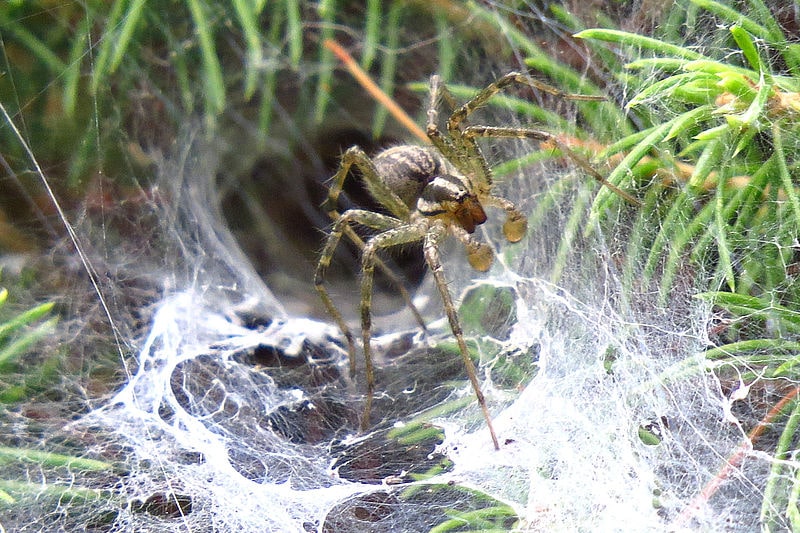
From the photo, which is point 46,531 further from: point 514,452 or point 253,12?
point 253,12

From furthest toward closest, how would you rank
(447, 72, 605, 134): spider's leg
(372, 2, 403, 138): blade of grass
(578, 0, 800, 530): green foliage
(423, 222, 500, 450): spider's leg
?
(372, 2, 403, 138): blade of grass < (447, 72, 605, 134): spider's leg < (423, 222, 500, 450): spider's leg < (578, 0, 800, 530): green foliage

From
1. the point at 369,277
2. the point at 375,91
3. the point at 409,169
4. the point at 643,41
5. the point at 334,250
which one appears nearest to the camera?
the point at 643,41

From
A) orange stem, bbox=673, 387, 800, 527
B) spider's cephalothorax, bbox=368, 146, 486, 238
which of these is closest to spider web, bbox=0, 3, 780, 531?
orange stem, bbox=673, 387, 800, 527

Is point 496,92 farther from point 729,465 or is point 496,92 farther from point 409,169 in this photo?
point 729,465

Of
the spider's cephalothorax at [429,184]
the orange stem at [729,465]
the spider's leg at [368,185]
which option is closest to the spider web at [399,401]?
the orange stem at [729,465]

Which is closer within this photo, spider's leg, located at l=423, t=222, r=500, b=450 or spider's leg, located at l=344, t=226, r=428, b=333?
spider's leg, located at l=423, t=222, r=500, b=450

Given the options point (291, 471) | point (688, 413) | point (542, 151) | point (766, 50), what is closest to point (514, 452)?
point (688, 413)

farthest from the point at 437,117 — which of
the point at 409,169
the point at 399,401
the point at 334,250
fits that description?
the point at 399,401

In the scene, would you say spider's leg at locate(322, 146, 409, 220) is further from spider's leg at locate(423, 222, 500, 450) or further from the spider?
spider's leg at locate(423, 222, 500, 450)
